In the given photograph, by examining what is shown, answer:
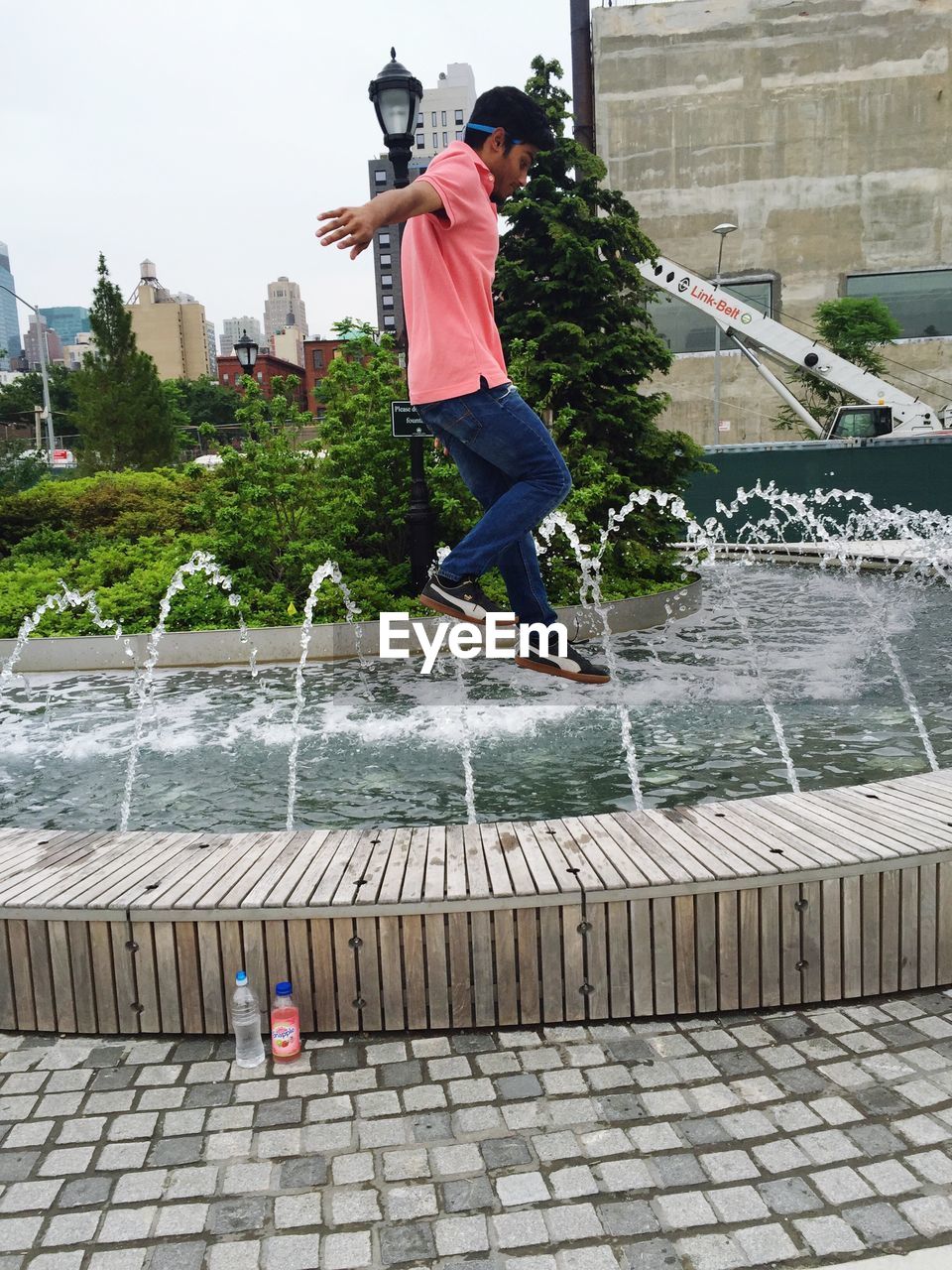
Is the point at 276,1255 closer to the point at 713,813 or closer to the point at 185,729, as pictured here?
the point at 713,813

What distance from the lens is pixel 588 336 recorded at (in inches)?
521

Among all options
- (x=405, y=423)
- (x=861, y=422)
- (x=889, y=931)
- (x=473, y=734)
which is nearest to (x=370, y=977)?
(x=889, y=931)

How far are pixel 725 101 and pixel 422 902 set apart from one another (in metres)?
45.5

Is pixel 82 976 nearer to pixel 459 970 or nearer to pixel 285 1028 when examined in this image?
pixel 285 1028

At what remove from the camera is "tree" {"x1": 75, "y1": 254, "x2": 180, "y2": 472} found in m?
32.7

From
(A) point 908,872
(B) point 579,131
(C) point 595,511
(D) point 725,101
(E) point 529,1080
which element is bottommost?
(E) point 529,1080

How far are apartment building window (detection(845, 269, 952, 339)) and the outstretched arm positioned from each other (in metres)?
43.9

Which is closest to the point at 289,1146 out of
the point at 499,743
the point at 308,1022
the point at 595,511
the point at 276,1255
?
the point at 276,1255

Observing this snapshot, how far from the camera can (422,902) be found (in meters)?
3.35

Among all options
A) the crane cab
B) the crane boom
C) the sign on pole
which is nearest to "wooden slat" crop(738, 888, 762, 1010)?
the sign on pole

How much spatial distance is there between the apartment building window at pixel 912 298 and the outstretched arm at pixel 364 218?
144 ft

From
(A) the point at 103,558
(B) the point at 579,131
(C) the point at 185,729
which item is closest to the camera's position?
(C) the point at 185,729

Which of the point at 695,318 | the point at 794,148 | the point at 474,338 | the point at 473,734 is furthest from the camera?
the point at 695,318

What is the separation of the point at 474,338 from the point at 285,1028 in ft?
8.01
